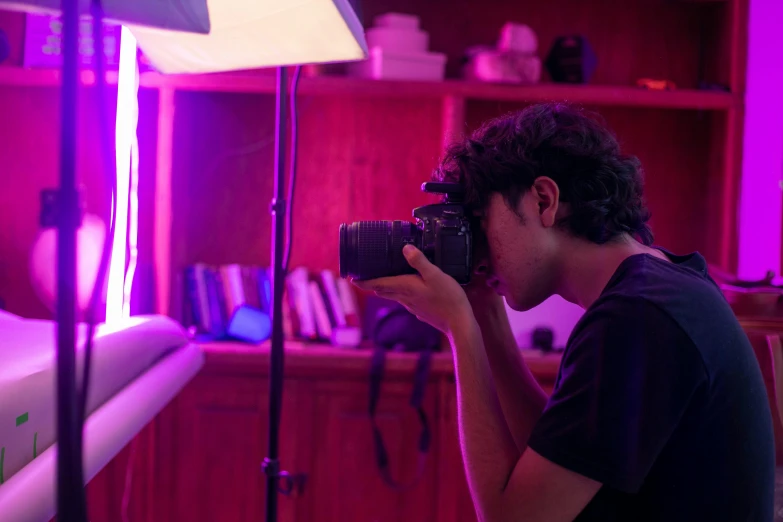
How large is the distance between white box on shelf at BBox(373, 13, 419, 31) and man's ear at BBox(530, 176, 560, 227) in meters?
1.27

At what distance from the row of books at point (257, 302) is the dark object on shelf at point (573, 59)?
3.23 ft

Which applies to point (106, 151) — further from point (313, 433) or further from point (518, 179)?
point (313, 433)

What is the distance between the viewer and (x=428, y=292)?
99cm

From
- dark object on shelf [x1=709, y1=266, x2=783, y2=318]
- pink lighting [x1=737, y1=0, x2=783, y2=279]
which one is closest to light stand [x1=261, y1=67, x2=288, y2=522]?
dark object on shelf [x1=709, y1=266, x2=783, y2=318]

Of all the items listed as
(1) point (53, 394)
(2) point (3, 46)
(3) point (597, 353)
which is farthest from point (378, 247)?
(2) point (3, 46)

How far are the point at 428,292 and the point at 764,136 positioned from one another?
1.76 m

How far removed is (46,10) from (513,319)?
67.6 inches

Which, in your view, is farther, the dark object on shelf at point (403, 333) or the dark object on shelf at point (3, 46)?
the dark object on shelf at point (403, 333)

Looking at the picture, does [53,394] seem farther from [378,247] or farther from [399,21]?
[399,21]

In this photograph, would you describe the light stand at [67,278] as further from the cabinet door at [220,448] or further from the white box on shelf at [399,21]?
the white box on shelf at [399,21]

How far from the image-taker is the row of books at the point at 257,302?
83.1 inches

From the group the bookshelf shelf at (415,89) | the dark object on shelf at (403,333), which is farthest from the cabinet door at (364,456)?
the bookshelf shelf at (415,89)

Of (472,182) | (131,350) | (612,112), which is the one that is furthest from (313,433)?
(612,112)

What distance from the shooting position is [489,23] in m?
2.28
